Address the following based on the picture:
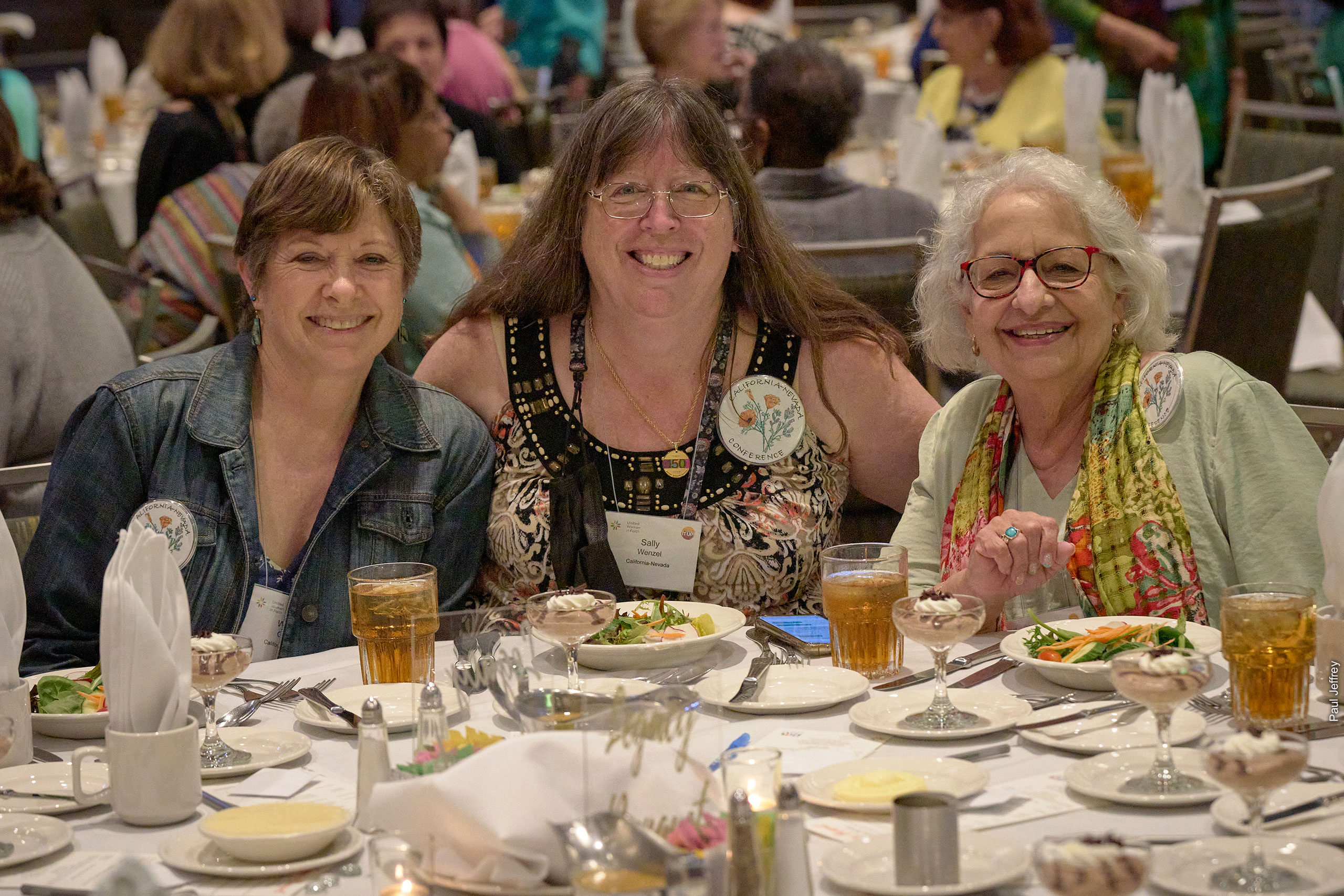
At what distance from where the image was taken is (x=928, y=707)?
1.89 metres

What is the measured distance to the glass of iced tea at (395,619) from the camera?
2082 millimetres

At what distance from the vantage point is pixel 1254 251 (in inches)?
169

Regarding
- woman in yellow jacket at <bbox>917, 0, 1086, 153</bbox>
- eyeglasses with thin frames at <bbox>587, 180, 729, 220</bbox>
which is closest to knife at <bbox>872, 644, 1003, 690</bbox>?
eyeglasses with thin frames at <bbox>587, 180, 729, 220</bbox>

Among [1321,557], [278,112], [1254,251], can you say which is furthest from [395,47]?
[1321,557]

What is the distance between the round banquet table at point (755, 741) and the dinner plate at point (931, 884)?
0.02 m

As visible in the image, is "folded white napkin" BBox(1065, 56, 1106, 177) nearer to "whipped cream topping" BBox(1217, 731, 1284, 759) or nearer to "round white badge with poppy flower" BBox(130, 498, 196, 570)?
"round white badge with poppy flower" BBox(130, 498, 196, 570)

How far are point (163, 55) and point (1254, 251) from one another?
3997 millimetres

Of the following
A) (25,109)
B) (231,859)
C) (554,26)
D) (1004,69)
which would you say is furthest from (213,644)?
(554,26)

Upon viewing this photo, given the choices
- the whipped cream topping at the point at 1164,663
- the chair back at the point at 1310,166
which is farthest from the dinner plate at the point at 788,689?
the chair back at the point at 1310,166

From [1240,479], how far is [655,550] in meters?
0.98

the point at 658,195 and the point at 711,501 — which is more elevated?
the point at 658,195

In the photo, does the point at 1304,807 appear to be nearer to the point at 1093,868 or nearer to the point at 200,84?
the point at 1093,868

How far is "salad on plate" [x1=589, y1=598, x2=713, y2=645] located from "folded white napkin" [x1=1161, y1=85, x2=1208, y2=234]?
325 centimetres

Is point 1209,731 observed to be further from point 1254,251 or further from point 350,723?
point 1254,251
